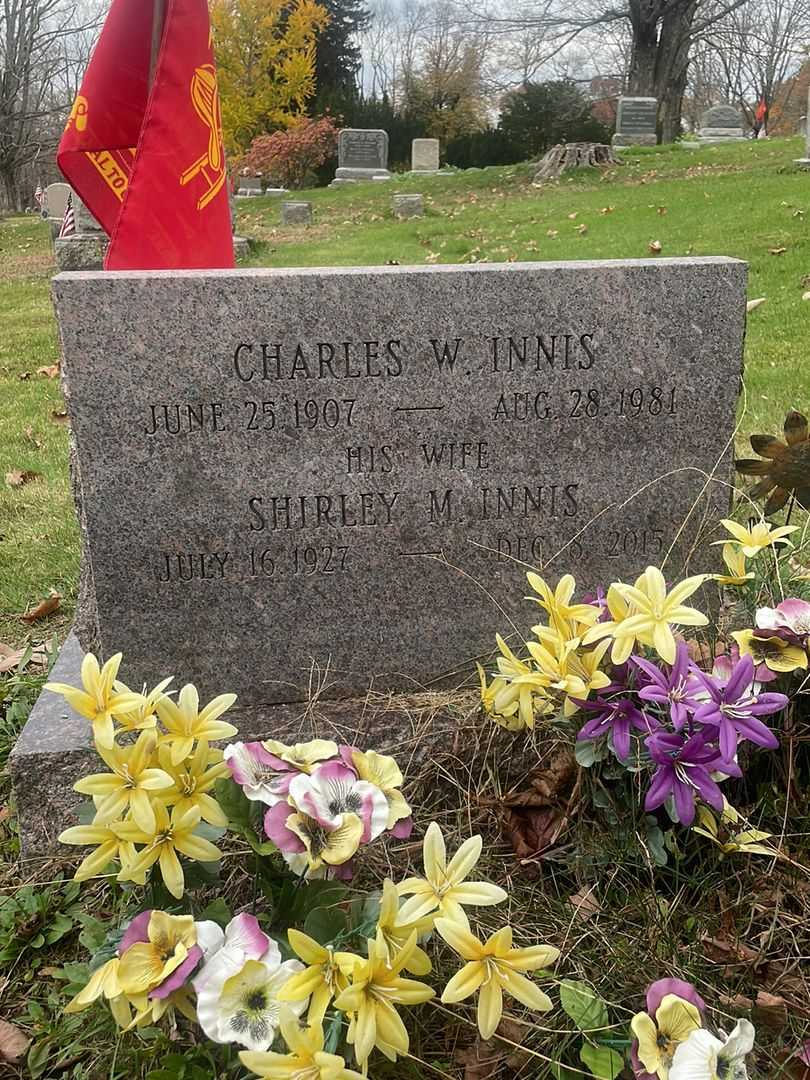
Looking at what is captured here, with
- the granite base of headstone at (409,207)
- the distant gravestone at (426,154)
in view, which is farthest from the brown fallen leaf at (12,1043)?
the distant gravestone at (426,154)

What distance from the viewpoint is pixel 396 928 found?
57.4 inches

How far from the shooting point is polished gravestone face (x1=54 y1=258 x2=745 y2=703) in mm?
2418

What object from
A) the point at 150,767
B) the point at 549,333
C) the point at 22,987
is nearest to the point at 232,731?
the point at 150,767

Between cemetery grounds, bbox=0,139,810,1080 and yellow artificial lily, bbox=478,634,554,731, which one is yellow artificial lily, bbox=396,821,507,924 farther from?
yellow artificial lily, bbox=478,634,554,731

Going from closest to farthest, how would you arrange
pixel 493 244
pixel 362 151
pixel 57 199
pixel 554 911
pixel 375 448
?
pixel 554 911 → pixel 375 448 → pixel 493 244 → pixel 57 199 → pixel 362 151

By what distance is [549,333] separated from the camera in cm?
255

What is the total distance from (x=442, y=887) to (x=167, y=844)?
46 centimetres

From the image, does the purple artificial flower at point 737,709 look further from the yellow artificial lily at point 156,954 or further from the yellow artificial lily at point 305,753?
the yellow artificial lily at point 156,954

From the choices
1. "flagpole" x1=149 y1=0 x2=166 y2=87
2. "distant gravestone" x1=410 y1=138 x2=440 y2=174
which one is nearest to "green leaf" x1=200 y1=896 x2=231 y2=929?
"flagpole" x1=149 y1=0 x2=166 y2=87

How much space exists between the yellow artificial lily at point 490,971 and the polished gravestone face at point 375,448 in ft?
4.46

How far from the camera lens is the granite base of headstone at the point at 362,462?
7.95ft

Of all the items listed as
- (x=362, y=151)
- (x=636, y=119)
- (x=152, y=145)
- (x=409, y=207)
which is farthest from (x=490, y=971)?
(x=362, y=151)

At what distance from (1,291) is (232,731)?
1229cm

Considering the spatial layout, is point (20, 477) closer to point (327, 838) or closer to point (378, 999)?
point (327, 838)
